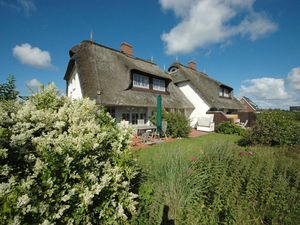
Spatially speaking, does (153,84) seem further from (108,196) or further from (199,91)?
(108,196)

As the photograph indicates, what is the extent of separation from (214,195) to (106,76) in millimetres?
13127

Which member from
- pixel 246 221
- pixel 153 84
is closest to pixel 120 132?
pixel 246 221

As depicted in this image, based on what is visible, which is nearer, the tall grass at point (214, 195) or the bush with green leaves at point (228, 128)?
the tall grass at point (214, 195)

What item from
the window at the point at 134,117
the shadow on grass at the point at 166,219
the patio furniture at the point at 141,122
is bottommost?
the shadow on grass at the point at 166,219

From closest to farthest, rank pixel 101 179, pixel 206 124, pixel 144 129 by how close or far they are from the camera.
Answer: pixel 101 179
pixel 144 129
pixel 206 124

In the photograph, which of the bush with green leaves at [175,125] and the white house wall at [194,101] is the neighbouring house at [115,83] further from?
the white house wall at [194,101]

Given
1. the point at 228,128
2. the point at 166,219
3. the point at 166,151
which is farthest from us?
the point at 228,128

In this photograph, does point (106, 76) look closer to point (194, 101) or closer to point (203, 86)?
point (194, 101)

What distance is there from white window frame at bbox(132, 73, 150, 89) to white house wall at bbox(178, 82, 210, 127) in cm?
781

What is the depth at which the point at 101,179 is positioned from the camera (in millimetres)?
2637

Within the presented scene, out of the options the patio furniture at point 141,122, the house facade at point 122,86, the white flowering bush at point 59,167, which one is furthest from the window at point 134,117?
the white flowering bush at point 59,167

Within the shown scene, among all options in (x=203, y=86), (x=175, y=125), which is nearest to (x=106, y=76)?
(x=175, y=125)

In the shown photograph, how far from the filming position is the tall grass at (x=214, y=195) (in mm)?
3109

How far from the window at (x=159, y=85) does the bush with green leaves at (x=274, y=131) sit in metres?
10.3
